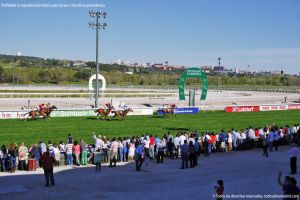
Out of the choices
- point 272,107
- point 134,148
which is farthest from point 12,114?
point 272,107

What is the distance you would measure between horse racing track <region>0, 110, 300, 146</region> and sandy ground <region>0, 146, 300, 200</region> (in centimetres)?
734

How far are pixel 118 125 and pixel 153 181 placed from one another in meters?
16.4

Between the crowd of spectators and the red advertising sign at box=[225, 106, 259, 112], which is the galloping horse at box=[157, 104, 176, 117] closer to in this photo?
the red advertising sign at box=[225, 106, 259, 112]

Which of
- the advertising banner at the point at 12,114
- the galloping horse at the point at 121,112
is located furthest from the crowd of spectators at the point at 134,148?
the advertising banner at the point at 12,114

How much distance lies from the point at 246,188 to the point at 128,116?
2383 cm

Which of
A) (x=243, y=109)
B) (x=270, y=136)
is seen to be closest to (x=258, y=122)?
(x=243, y=109)

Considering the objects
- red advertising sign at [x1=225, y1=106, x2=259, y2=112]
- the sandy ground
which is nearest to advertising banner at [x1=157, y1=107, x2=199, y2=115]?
red advertising sign at [x1=225, y1=106, x2=259, y2=112]

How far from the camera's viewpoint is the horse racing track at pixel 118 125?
26.4m

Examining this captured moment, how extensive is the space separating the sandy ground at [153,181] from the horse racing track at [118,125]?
734 centimetres

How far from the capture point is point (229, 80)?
437ft

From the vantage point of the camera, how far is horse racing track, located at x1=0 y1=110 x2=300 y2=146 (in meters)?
26.4

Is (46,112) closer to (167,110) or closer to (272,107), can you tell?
(167,110)

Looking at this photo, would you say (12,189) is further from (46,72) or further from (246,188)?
(46,72)

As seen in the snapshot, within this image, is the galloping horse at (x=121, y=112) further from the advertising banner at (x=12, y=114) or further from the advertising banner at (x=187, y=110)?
the advertising banner at (x=12, y=114)
